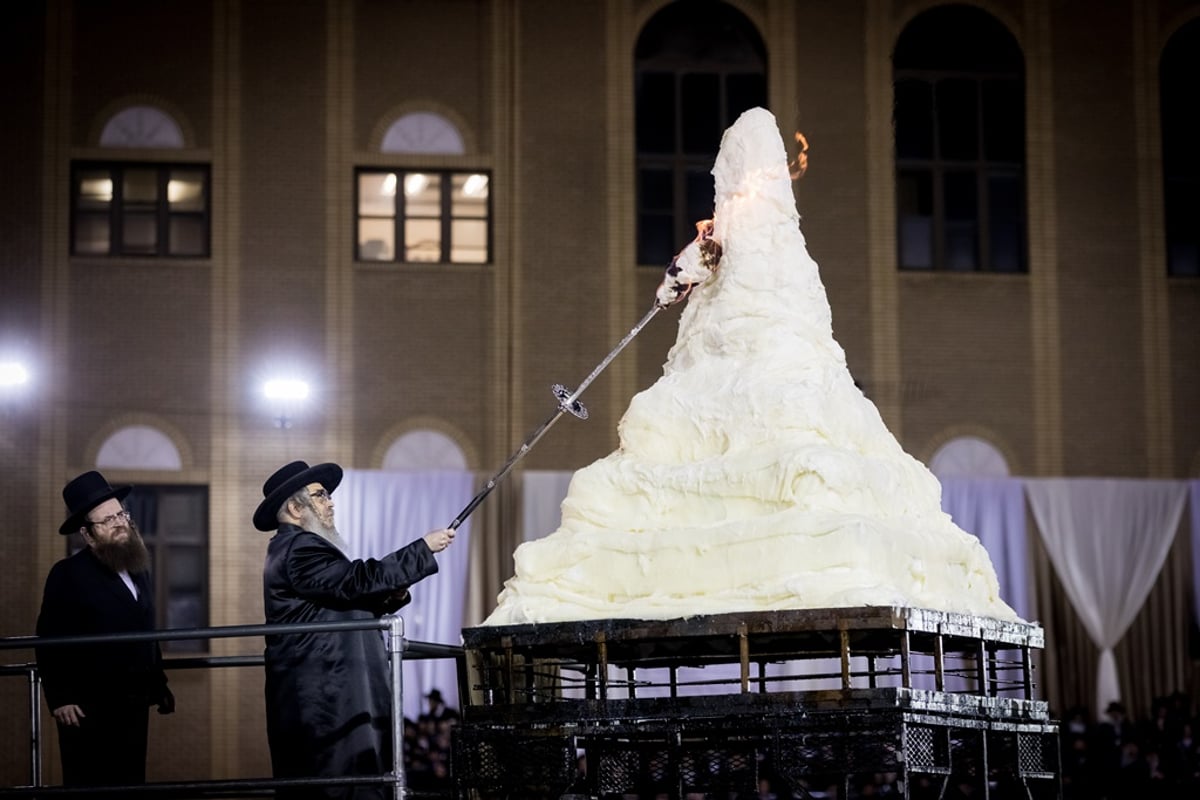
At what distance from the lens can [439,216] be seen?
2111cm

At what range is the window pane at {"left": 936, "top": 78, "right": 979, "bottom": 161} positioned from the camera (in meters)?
21.6

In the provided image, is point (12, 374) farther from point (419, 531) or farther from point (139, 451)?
point (419, 531)

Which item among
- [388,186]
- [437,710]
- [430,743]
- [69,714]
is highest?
[388,186]

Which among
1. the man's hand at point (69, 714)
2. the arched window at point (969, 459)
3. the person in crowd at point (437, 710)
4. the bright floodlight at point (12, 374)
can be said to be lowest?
the person in crowd at point (437, 710)

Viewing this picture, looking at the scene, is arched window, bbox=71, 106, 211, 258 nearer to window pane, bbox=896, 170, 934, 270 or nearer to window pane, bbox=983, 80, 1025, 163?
window pane, bbox=896, 170, 934, 270

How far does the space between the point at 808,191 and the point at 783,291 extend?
13631 millimetres

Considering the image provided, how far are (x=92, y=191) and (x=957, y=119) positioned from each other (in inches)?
391

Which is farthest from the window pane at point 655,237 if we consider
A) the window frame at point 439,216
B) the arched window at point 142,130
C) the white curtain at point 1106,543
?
the arched window at point 142,130

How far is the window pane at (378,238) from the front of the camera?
21.0 meters

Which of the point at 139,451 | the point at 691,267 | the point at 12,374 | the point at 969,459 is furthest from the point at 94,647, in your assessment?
the point at 969,459

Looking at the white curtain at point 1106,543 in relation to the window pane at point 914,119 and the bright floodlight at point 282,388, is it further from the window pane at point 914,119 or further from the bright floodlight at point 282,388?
the bright floodlight at point 282,388

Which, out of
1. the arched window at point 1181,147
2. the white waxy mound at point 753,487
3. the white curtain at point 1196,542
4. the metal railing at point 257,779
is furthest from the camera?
the arched window at point 1181,147

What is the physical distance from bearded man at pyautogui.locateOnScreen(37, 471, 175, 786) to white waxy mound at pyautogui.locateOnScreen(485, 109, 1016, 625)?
166cm

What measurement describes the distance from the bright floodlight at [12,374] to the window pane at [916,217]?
9.95 metres
